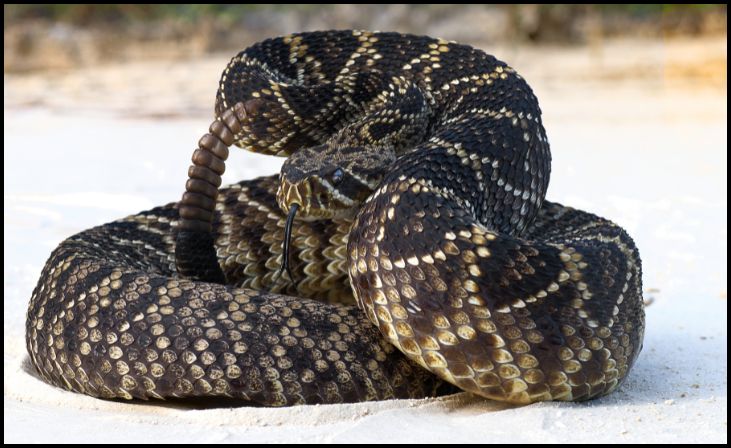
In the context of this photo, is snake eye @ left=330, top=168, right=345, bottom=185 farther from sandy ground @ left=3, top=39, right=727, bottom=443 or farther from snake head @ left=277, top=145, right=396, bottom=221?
sandy ground @ left=3, top=39, right=727, bottom=443

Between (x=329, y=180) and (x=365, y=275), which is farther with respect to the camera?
(x=329, y=180)

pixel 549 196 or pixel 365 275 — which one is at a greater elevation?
pixel 365 275

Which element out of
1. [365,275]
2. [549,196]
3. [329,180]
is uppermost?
[329,180]

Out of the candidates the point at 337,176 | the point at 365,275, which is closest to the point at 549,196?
the point at 337,176

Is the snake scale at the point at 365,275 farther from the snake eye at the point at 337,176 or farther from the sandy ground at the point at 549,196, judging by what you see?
the sandy ground at the point at 549,196

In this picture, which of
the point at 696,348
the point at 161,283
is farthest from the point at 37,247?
the point at 696,348

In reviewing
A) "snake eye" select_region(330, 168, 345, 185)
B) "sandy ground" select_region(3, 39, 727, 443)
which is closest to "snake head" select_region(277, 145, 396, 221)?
"snake eye" select_region(330, 168, 345, 185)

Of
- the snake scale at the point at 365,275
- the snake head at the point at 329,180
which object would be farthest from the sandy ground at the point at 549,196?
the snake head at the point at 329,180

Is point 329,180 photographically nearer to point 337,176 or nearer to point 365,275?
point 337,176
